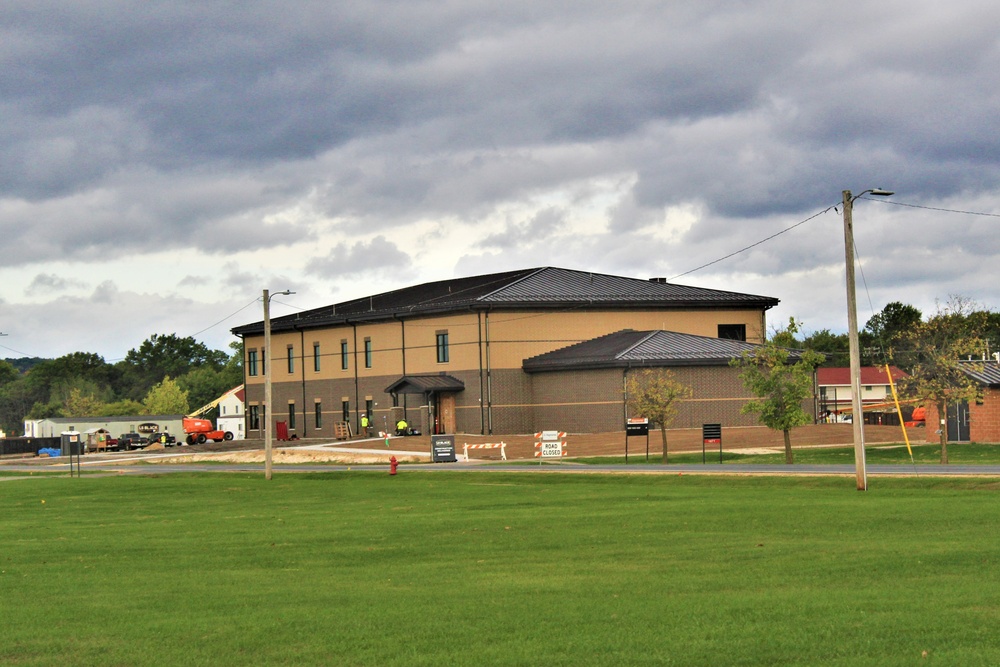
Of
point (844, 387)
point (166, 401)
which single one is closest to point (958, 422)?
point (844, 387)

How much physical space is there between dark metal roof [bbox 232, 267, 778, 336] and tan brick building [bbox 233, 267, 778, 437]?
0.10m

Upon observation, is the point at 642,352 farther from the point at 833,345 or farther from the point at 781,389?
the point at 833,345

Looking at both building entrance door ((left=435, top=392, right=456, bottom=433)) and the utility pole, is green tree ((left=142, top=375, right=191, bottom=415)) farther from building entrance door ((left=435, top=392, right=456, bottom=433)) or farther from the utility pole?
the utility pole

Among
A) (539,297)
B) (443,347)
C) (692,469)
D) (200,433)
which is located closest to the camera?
(692,469)

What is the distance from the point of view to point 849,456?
49.3 m

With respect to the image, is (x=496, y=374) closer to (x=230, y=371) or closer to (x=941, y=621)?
(x=941, y=621)

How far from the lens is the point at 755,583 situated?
14.0 metres

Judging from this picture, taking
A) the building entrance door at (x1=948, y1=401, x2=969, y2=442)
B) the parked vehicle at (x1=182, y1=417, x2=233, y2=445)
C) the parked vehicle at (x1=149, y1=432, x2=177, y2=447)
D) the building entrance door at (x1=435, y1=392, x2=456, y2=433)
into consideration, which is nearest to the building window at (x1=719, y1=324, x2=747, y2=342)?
the building entrance door at (x1=435, y1=392, x2=456, y2=433)

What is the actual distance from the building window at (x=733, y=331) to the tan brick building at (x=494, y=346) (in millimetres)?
69

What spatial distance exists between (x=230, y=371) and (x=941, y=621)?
7597 inches

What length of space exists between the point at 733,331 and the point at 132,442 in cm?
4886

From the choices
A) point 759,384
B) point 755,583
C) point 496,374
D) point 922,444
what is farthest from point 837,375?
point 755,583

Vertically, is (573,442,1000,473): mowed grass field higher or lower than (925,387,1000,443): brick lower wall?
lower

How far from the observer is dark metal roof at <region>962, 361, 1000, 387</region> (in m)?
52.9
